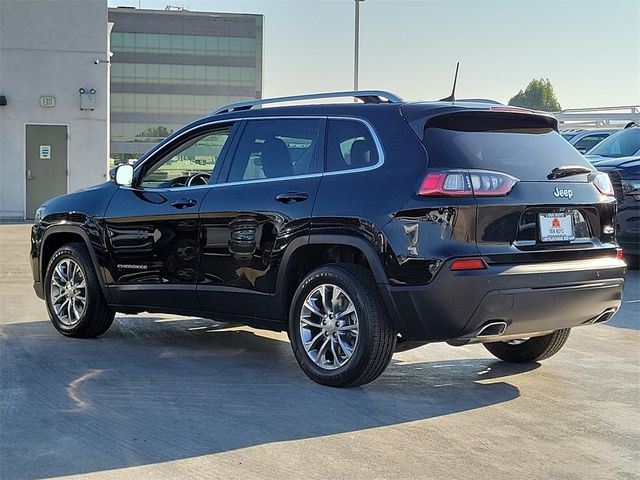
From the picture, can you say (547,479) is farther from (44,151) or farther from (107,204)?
(44,151)

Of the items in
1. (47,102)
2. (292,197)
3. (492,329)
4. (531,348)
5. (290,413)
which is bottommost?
(290,413)

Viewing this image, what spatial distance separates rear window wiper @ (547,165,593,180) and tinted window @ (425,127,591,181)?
0.10 ft

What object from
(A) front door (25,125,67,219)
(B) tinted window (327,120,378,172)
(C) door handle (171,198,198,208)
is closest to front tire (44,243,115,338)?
(C) door handle (171,198,198,208)

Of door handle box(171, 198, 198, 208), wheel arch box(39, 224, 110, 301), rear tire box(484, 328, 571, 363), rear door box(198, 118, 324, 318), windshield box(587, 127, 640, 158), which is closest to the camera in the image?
rear door box(198, 118, 324, 318)

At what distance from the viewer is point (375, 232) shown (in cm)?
556

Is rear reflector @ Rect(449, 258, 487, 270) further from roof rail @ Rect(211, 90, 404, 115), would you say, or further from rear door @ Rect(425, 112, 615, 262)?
roof rail @ Rect(211, 90, 404, 115)

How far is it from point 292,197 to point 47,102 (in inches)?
710

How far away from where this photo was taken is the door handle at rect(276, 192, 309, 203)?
6.04 meters

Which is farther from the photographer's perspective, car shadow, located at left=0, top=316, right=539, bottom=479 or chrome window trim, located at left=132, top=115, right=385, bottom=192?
chrome window trim, located at left=132, top=115, right=385, bottom=192

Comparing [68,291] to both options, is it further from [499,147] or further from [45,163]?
[45,163]

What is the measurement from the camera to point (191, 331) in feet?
26.4

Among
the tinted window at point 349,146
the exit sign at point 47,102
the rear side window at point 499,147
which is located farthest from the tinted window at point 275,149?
the exit sign at point 47,102

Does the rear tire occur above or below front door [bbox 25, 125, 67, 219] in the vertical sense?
below

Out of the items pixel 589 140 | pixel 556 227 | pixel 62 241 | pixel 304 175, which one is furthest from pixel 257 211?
pixel 589 140
